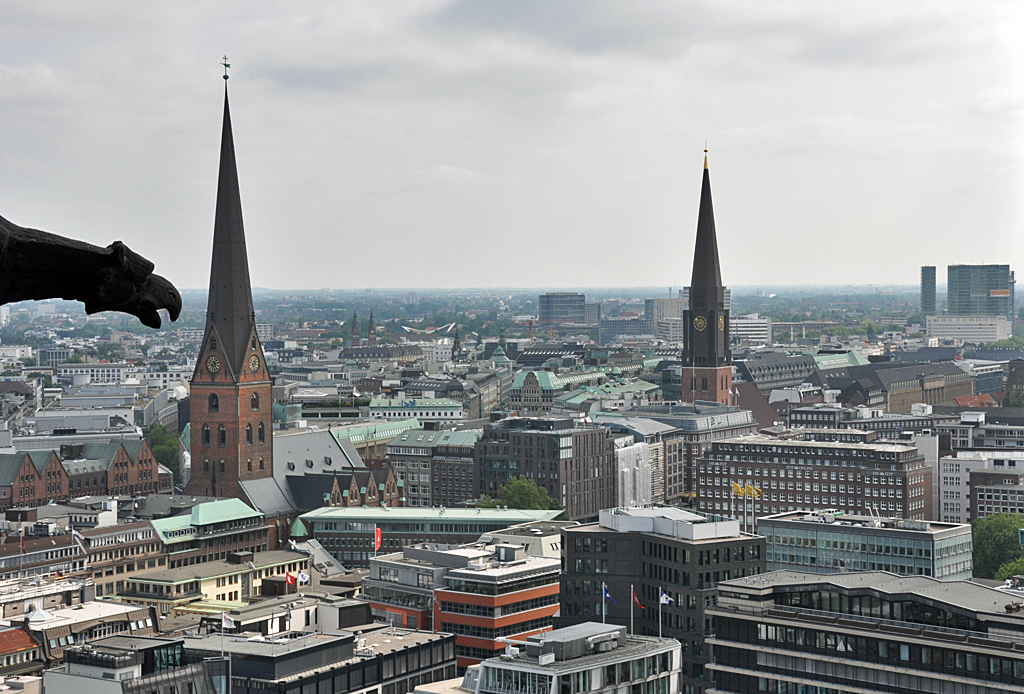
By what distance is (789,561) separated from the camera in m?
96.6

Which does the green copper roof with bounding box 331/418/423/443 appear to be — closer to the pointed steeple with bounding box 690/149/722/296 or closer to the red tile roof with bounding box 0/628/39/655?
the pointed steeple with bounding box 690/149/722/296

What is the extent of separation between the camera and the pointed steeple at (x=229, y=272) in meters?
116

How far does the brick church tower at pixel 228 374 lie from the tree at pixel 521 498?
18.8 meters

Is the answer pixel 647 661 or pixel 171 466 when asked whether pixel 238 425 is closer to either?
pixel 171 466

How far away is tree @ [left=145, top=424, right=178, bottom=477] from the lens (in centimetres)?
16807


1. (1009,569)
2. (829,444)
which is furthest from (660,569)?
(829,444)

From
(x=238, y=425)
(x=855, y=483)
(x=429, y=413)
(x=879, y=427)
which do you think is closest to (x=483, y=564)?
(x=238, y=425)

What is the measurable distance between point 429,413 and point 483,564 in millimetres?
112557

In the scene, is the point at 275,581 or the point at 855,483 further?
the point at 855,483

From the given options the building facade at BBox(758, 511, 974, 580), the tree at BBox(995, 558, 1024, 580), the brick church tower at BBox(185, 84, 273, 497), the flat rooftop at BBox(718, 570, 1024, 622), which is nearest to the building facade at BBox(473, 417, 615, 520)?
the brick church tower at BBox(185, 84, 273, 497)

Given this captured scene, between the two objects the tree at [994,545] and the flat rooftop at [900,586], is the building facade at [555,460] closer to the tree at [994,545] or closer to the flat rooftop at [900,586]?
the tree at [994,545]

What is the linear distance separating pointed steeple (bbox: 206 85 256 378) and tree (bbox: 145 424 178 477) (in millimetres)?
48714

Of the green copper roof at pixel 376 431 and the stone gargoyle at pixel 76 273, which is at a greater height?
the stone gargoyle at pixel 76 273

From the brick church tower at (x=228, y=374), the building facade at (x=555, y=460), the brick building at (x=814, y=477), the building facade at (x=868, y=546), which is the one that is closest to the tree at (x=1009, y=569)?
the building facade at (x=868, y=546)
